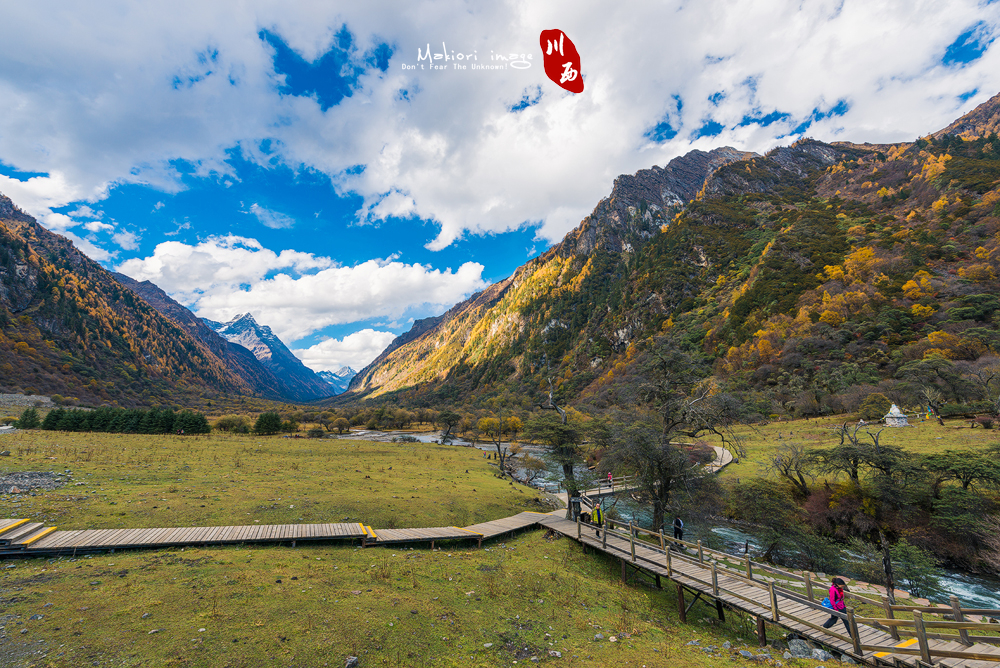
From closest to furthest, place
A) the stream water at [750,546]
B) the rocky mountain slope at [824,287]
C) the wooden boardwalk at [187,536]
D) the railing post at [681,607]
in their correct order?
the wooden boardwalk at [187,536] < the railing post at [681,607] < the stream water at [750,546] < the rocky mountain slope at [824,287]

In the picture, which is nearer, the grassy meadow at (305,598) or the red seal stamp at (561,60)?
the grassy meadow at (305,598)

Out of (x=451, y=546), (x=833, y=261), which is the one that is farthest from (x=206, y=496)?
(x=833, y=261)

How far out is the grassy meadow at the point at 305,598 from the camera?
7.78 metres

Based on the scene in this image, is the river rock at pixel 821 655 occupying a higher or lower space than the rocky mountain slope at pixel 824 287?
lower

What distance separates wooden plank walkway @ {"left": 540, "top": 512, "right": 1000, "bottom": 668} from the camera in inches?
347

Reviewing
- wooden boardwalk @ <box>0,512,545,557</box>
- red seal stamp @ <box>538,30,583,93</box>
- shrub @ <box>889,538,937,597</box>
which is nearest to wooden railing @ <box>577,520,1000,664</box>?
shrub @ <box>889,538,937,597</box>

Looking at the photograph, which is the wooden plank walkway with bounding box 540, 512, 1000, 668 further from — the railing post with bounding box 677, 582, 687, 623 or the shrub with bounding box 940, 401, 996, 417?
the shrub with bounding box 940, 401, 996, 417

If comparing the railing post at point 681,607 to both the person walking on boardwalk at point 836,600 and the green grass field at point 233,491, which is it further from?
the green grass field at point 233,491

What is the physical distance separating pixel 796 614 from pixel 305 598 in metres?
14.0

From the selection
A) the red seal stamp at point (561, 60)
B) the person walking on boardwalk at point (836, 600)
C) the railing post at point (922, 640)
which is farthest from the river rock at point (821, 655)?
the red seal stamp at point (561, 60)

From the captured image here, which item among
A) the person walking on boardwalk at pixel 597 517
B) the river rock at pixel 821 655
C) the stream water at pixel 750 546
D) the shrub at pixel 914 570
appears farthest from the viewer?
the person walking on boardwalk at pixel 597 517

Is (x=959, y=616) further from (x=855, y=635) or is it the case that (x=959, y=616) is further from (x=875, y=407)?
(x=875, y=407)

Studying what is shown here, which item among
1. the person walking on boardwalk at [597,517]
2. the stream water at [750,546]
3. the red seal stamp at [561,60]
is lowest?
the stream water at [750,546]

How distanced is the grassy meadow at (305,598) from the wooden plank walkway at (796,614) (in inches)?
50.0
